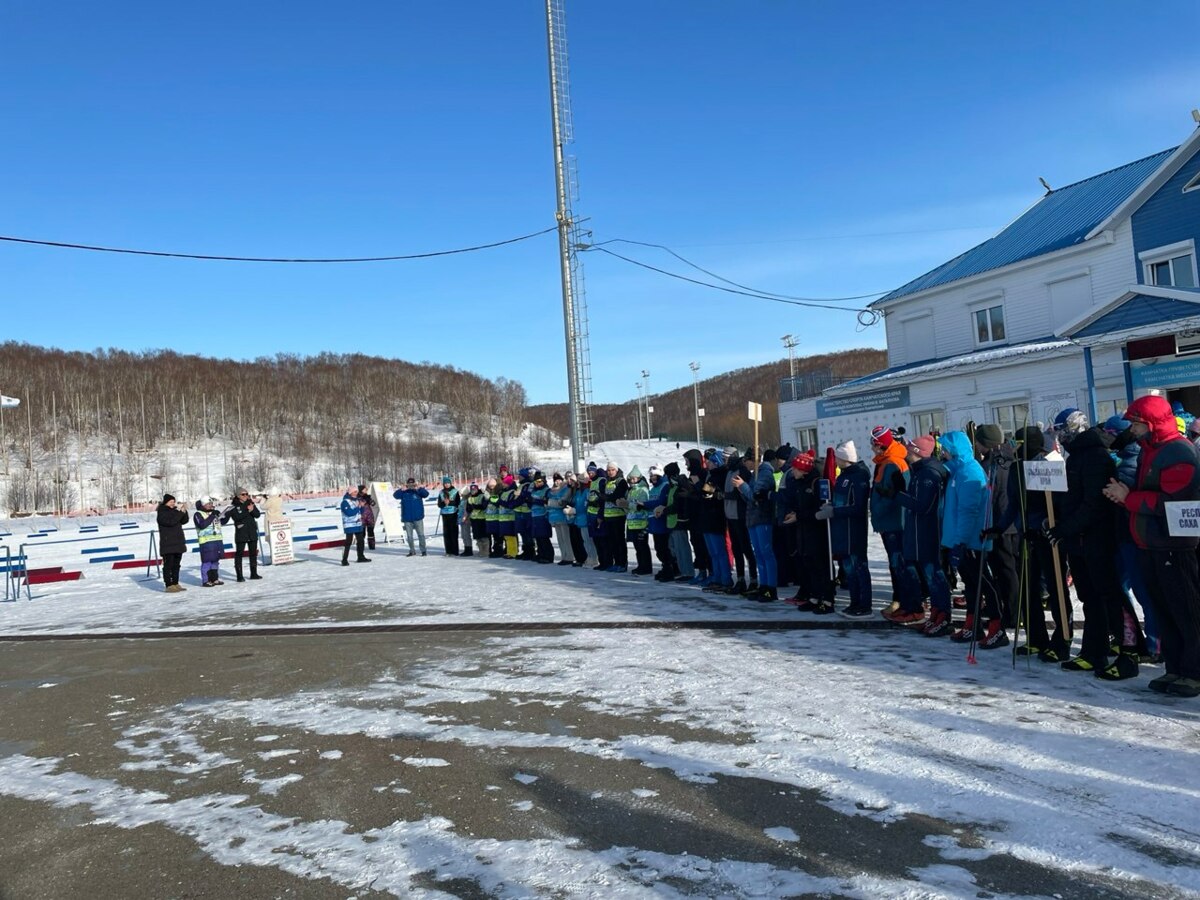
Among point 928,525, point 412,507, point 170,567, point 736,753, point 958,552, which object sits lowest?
point 736,753

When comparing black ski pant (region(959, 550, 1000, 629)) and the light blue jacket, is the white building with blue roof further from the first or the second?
the light blue jacket

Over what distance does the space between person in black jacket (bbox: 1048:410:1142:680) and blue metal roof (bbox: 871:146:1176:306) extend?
74.9 feet

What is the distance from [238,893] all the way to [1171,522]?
562cm

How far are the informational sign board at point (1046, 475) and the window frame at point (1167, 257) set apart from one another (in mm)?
19171

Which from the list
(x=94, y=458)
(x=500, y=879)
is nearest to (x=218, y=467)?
(x=94, y=458)

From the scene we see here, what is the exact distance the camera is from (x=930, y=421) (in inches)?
1144

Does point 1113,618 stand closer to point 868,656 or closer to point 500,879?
point 868,656

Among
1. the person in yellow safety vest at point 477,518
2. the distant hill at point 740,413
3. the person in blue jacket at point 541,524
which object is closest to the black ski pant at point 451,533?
the person in yellow safety vest at point 477,518

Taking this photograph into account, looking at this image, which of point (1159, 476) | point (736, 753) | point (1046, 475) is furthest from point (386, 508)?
point (1159, 476)

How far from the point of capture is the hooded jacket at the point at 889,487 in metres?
8.39

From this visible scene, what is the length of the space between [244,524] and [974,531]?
1347cm

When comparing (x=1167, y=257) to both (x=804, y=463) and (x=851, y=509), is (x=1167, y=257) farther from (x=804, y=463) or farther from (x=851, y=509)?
(x=851, y=509)

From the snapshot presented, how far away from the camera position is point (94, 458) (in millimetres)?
96875

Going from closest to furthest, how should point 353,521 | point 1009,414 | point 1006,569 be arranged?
point 1006,569 < point 353,521 < point 1009,414
